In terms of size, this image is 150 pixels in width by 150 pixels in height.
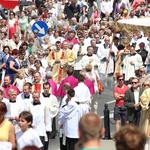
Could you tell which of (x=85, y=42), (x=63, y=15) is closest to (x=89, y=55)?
(x=85, y=42)

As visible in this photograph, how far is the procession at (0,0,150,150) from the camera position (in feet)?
37.1

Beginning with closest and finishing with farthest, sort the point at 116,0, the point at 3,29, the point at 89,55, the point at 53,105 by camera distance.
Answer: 1. the point at 53,105
2. the point at 89,55
3. the point at 3,29
4. the point at 116,0

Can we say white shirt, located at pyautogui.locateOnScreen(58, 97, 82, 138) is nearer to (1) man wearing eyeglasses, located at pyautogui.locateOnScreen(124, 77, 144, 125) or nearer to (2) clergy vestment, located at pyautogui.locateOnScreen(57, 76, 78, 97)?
(1) man wearing eyeglasses, located at pyautogui.locateOnScreen(124, 77, 144, 125)

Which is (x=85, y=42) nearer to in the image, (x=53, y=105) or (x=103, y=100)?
(x=103, y=100)

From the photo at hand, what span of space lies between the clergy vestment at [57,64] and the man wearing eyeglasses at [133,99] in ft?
16.0

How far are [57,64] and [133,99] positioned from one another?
5.57 m

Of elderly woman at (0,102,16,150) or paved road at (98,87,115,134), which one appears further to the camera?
paved road at (98,87,115,134)

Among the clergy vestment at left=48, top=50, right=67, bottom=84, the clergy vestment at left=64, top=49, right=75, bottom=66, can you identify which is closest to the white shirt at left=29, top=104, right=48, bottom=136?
the clergy vestment at left=48, top=50, right=67, bottom=84

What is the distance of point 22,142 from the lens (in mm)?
11789

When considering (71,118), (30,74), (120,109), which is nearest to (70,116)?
(71,118)

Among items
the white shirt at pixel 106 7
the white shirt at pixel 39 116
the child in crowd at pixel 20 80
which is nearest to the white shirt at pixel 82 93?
the white shirt at pixel 39 116

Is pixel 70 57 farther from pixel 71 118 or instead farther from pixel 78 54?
pixel 71 118

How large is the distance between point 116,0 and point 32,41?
11.5m

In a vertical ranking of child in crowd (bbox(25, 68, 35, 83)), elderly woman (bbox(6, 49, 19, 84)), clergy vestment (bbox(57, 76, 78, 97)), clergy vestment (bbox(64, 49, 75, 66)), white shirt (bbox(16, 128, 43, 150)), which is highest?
clergy vestment (bbox(64, 49, 75, 66))
